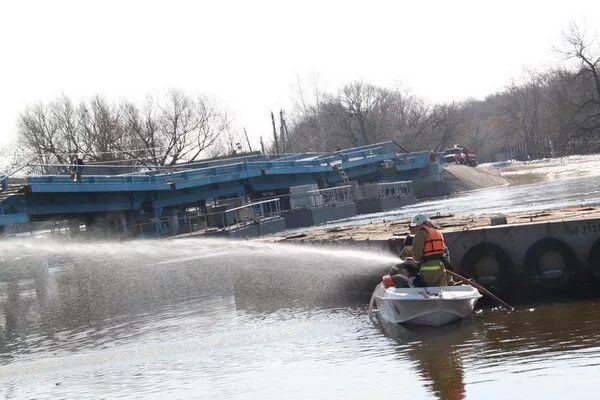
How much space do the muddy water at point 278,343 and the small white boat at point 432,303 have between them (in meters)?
0.30

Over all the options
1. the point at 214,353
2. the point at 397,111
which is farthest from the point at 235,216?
the point at 397,111

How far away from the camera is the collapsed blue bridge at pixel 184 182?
55375 mm

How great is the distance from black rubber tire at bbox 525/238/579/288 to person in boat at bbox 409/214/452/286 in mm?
5247

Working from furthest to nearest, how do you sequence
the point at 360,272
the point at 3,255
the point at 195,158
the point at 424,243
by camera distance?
the point at 195,158 < the point at 3,255 < the point at 360,272 < the point at 424,243

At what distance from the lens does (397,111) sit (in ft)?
491

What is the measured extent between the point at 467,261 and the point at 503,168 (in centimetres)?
10255

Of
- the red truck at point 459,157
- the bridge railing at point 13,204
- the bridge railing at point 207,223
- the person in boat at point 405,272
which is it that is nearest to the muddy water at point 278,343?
the person in boat at point 405,272

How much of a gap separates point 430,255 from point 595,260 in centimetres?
606

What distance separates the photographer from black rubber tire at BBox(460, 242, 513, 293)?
2525cm

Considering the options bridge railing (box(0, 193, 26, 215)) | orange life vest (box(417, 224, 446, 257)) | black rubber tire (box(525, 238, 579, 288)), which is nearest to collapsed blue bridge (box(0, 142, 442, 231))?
bridge railing (box(0, 193, 26, 215))

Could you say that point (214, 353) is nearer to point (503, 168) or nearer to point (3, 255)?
point (3, 255)

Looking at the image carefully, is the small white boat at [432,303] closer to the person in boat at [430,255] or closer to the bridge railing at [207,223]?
the person in boat at [430,255]

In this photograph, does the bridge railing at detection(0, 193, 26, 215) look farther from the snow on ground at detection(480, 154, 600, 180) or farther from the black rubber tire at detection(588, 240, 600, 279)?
the snow on ground at detection(480, 154, 600, 180)

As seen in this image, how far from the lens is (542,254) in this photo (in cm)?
2481
